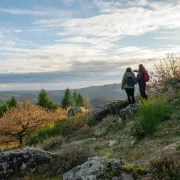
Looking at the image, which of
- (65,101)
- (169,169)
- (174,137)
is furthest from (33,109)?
(65,101)

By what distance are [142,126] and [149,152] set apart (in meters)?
2.48

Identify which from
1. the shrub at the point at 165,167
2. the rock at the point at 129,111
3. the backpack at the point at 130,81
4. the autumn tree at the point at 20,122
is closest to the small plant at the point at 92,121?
the rock at the point at 129,111

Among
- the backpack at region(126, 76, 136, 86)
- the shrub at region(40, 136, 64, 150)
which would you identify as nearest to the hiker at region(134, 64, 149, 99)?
the backpack at region(126, 76, 136, 86)

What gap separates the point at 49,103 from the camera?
7106 centimetres

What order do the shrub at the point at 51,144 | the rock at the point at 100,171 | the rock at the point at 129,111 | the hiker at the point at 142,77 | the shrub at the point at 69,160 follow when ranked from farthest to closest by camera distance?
the hiker at the point at 142,77 → the rock at the point at 129,111 → the shrub at the point at 51,144 → the shrub at the point at 69,160 → the rock at the point at 100,171

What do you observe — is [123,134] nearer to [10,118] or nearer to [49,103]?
[10,118]

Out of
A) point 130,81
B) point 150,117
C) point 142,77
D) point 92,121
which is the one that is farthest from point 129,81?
point 150,117

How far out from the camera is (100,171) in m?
5.91

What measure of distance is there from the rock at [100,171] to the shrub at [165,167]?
1.60 ft

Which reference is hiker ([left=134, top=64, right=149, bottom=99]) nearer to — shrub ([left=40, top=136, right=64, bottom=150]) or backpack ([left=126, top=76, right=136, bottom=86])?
backpack ([left=126, top=76, right=136, bottom=86])

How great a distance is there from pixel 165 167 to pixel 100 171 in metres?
1.19

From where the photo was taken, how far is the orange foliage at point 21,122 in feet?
114

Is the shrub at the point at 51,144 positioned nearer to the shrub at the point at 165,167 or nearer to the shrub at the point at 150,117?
the shrub at the point at 150,117

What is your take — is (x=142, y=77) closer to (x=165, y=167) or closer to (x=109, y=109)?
(x=109, y=109)
